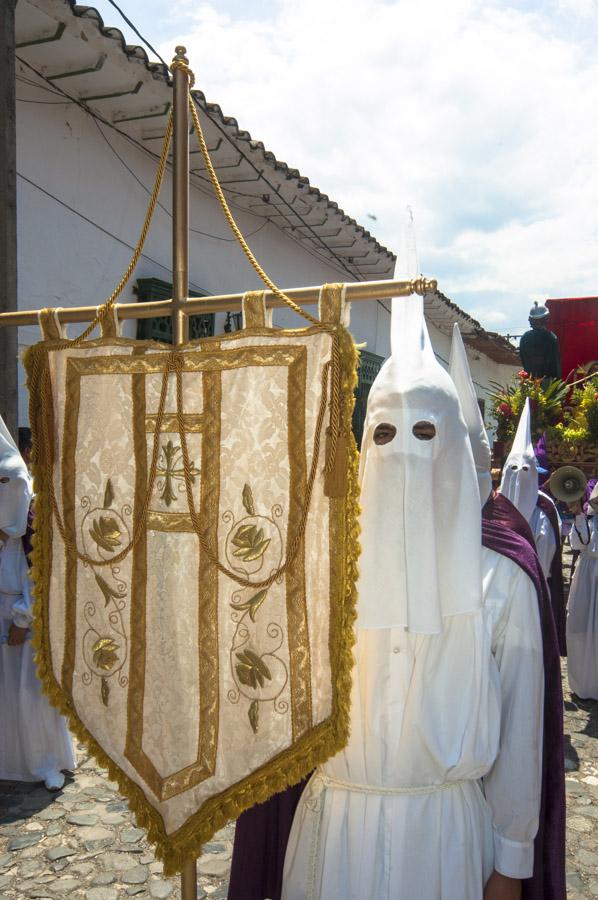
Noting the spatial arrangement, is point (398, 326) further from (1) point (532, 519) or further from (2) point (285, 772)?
(1) point (532, 519)

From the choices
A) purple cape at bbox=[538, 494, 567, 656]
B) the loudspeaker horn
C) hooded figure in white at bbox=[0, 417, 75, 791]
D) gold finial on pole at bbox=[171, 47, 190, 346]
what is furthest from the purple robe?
the loudspeaker horn

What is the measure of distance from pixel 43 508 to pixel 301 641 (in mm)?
811

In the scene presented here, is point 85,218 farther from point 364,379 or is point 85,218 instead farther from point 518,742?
point 364,379

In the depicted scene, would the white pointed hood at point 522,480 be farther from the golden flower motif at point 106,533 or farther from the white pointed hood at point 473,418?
the golden flower motif at point 106,533

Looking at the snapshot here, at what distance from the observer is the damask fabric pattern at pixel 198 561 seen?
63.5 inches

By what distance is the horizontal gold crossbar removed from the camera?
1.48 meters

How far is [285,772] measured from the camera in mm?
1612

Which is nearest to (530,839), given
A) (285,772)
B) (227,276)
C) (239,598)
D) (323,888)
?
(323,888)

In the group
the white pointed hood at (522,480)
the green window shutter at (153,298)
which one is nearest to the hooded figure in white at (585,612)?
the white pointed hood at (522,480)

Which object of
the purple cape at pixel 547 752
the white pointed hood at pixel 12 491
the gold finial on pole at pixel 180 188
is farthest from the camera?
the white pointed hood at pixel 12 491

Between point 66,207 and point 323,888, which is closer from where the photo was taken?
point 323,888

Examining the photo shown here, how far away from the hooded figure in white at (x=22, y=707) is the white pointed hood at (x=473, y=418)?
8.37ft

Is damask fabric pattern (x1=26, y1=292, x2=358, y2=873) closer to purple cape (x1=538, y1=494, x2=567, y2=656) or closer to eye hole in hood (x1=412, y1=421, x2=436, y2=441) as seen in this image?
eye hole in hood (x1=412, y1=421, x2=436, y2=441)

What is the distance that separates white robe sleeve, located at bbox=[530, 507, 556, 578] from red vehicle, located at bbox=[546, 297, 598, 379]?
7.05 metres
